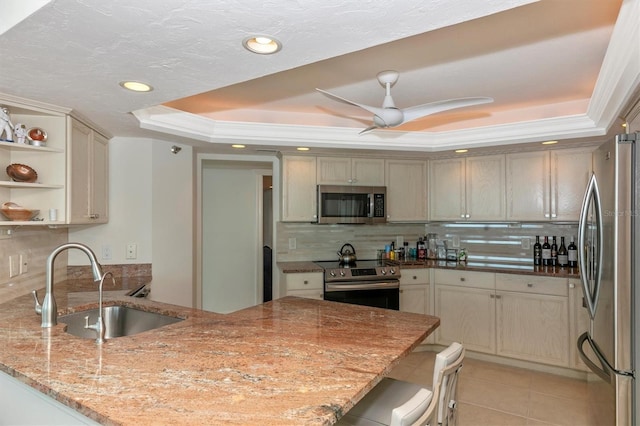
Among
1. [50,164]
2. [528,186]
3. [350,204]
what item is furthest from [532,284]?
[50,164]

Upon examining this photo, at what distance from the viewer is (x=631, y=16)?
1547 millimetres

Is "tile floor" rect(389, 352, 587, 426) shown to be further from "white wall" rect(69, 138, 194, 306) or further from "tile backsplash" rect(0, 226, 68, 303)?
"tile backsplash" rect(0, 226, 68, 303)

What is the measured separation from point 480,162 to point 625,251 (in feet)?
7.56

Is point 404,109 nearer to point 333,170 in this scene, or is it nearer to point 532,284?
point 333,170

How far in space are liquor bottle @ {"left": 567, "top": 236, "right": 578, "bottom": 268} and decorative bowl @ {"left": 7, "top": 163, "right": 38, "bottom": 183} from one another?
4.55 metres

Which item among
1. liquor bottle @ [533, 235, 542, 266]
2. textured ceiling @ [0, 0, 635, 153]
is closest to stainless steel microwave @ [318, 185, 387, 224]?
textured ceiling @ [0, 0, 635, 153]

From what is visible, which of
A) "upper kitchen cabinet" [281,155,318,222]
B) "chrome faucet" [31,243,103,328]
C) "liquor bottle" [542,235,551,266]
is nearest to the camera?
"chrome faucet" [31,243,103,328]

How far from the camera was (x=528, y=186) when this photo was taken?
3.67 metres

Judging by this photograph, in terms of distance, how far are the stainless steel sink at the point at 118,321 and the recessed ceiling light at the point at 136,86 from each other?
1268 millimetres

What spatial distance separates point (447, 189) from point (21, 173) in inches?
149

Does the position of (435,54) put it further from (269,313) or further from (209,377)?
(209,377)

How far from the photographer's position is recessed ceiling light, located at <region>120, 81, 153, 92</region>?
74.1 inches

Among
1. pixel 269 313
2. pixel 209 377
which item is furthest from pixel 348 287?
pixel 209 377

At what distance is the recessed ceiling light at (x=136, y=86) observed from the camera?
1882 millimetres
